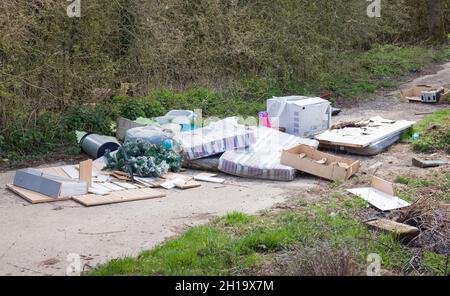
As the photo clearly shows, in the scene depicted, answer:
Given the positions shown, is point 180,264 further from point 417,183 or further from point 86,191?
point 417,183

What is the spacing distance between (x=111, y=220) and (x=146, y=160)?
5.99 feet

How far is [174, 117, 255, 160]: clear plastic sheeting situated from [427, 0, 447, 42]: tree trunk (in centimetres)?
1509

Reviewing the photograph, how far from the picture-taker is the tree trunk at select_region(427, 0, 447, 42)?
72.5 feet

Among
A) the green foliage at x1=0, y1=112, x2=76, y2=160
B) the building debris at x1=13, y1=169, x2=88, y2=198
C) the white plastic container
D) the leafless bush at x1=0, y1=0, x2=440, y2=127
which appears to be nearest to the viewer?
the building debris at x1=13, y1=169, x2=88, y2=198

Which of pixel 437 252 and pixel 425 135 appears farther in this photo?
pixel 425 135

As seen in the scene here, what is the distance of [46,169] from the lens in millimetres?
8633

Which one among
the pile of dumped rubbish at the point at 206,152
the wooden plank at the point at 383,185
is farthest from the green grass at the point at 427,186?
the pile of dumped rubbish at the point at 206,152

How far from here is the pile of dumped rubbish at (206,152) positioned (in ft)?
25.2

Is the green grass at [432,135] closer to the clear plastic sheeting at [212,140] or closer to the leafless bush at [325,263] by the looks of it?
the clear plastic sheeting at [212,140]

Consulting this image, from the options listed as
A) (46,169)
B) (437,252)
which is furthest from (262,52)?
(437,252)

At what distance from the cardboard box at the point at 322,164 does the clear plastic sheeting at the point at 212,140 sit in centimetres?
72

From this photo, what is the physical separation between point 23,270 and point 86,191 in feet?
7.76

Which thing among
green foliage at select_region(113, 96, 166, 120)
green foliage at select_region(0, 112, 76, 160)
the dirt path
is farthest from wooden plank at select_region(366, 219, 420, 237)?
green foliage at select_region(113, 96, 166, 120)

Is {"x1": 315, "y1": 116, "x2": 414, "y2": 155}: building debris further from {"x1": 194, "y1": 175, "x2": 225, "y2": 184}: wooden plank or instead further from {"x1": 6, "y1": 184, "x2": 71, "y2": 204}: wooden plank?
{"x1": 6, "y1": 184, "x2": 71, "y2": 204}: wooden plank
